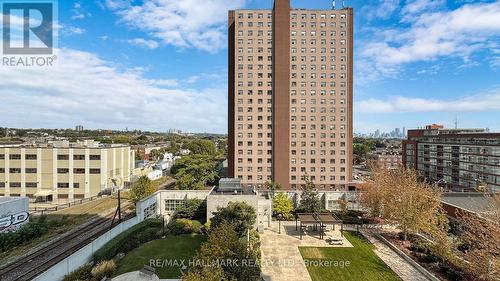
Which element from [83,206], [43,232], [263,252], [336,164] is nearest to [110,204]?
[83,206]

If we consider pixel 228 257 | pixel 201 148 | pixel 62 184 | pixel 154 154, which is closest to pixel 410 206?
pixel 228 257

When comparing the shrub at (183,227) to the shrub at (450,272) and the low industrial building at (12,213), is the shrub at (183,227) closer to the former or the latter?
the low industrial building at (12,213)

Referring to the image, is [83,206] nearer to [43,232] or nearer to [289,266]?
[43,232]

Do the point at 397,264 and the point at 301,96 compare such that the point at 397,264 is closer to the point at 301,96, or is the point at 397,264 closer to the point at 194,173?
the point at 194,173

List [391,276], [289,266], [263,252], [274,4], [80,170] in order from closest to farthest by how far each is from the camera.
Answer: [391,276]
[289,266]
[263,252]
[80,170]
[274,4]

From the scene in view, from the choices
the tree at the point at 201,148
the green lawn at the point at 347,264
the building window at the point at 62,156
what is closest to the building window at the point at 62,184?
the building window at the point at 62,156

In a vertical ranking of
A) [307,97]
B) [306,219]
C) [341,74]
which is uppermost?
[341,74]

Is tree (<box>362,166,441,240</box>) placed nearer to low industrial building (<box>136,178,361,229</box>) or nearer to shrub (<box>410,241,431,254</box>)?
shrub (<box>410,241,431,254</box>)
